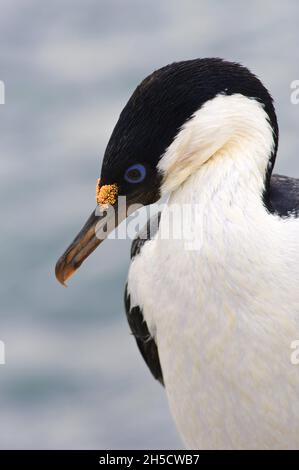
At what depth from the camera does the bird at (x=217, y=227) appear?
3865mm

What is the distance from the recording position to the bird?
3865 mm

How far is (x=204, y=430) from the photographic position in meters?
4.32

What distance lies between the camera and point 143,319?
4.41 metres

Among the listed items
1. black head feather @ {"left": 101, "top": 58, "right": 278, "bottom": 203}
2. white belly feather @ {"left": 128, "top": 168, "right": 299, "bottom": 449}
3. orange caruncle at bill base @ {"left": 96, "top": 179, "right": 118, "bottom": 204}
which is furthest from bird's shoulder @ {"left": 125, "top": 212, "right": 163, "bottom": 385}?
black head feather @ {"left": 101, "top": 58, "right": 278, "bottom": 203}

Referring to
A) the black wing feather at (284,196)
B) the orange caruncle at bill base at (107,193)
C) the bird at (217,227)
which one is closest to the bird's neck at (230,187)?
the bird at (217,227)

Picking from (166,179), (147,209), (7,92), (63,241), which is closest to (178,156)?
(166,179)

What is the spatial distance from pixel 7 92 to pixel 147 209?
3250 mm

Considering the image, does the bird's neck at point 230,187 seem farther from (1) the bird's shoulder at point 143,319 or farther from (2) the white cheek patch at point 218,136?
(1) the bird's shoulder at point 143,319

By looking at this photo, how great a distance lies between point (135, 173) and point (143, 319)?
69cm

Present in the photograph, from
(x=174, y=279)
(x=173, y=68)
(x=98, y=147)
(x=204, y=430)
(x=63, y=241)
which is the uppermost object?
(x=98, y=147)

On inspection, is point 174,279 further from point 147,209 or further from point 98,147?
point 98,147

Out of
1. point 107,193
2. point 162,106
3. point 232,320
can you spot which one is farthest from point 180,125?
point 232,320

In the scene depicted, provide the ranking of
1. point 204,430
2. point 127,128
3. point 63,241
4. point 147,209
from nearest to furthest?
point 127,128 < point 204,430 < point 147,209 < point 63,241

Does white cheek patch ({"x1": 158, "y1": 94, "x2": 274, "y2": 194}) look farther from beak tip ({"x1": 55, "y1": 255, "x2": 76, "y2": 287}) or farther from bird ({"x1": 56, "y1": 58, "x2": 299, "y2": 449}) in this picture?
beak tip ({"x1": 55, "y1": 255, "x2": 76, "y2": 287})
